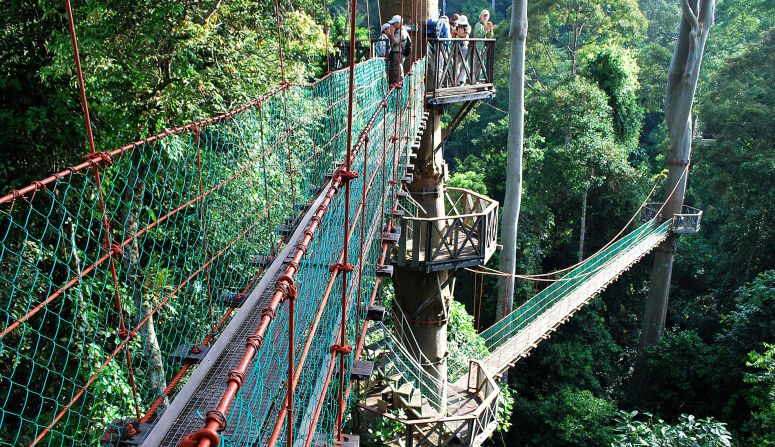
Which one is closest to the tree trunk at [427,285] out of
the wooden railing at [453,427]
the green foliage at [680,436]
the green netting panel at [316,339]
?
the wooden railing at [453,427]


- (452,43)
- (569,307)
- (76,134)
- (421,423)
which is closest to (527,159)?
(569,307)

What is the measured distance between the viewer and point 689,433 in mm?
5777

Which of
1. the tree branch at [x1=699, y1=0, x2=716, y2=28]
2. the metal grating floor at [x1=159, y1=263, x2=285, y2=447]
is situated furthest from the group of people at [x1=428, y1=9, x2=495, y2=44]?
the tree branch at [x1=699, y1=0, x2=716, y2=28]

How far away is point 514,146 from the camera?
804 cm

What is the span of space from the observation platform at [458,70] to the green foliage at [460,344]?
221 cm

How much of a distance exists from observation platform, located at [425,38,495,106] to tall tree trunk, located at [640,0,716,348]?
16.6 feet

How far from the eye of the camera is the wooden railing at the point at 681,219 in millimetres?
9539

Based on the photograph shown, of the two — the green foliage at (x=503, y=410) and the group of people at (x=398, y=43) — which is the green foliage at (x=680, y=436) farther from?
the group of people at (x=398, y=43)

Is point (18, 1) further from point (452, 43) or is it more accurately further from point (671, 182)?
point (671, 182)

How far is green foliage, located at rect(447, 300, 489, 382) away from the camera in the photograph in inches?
256

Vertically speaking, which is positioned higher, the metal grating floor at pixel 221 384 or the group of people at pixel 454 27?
the group of people at pixel 454 27

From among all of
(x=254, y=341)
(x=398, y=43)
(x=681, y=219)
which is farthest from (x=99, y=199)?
(x=681, y=219)

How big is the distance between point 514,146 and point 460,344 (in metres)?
2.78

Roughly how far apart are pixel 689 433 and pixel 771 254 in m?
5.02
